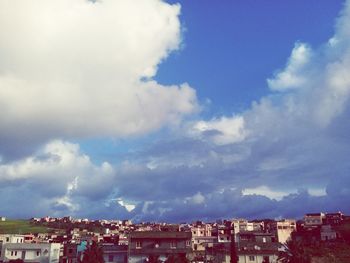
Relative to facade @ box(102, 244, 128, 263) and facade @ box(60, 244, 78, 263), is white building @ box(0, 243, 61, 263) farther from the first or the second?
facade @ box(102, 244, 128, 263)

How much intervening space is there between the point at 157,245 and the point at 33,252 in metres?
31.1

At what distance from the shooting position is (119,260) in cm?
9775

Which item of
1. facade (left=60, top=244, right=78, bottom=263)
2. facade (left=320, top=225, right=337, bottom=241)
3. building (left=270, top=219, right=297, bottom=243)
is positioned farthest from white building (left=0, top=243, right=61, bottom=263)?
facade (left=320, top=225, right=337, bottom=241)

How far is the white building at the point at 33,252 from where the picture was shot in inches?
4099

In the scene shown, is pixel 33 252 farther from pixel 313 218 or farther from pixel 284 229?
pixel 313 218

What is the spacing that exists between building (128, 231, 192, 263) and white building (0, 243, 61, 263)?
21309 mm

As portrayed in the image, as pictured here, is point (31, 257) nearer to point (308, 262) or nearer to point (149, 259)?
point (149, 259)

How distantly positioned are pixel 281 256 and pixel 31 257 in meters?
57.6

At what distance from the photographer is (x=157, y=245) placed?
9588 centimetres

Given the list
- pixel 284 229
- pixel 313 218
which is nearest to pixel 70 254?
pixel 284 229

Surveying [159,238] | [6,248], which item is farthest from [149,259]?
[6,248]

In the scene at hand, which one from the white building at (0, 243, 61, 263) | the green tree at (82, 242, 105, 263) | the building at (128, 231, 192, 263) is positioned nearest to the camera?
the green tree at (82, 242, 105, 263)

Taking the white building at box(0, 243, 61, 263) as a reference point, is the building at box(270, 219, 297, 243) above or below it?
above

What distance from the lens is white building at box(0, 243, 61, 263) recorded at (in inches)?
4099
